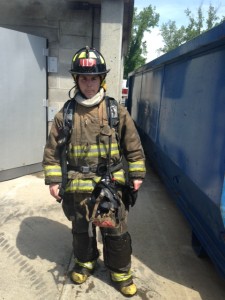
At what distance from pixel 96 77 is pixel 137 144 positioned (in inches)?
25.2

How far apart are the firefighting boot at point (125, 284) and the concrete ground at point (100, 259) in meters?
0.05

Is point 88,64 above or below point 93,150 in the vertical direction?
above

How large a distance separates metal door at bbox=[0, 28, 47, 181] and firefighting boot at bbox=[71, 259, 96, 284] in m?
2.83

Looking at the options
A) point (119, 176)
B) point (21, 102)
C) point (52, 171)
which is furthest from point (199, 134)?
point (21, 102)

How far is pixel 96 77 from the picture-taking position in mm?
2389

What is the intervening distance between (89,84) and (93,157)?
576 millimetres

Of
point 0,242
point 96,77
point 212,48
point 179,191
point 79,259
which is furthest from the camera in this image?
point 179,191

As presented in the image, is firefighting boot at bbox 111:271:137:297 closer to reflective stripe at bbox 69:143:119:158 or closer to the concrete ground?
the concrete ground

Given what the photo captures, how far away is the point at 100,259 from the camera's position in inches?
119

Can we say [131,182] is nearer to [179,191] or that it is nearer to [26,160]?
[179,191]

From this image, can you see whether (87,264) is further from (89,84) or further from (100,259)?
(89,84)

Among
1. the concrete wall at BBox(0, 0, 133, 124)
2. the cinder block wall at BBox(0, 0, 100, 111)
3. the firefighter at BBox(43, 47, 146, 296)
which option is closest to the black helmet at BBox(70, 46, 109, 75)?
the firefighter at BBox(43, 47, 146, 296)

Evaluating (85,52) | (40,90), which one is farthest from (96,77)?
(40,90)

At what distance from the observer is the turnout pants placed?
2.51 m
